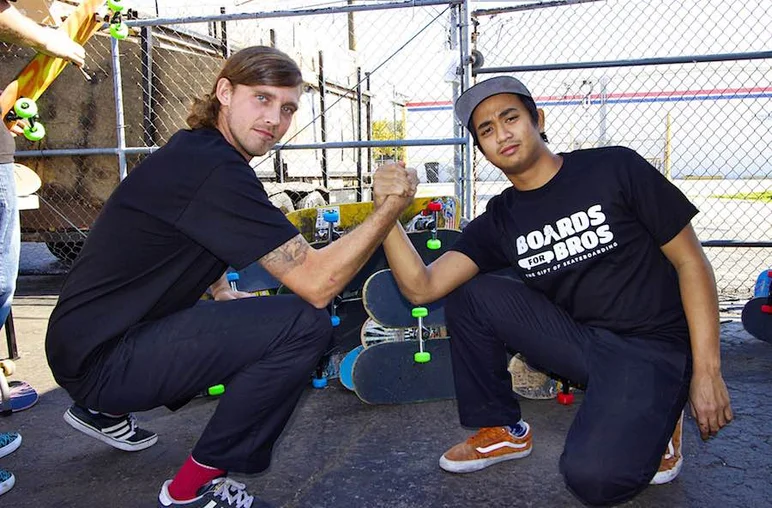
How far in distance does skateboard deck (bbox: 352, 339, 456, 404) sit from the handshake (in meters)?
1.17

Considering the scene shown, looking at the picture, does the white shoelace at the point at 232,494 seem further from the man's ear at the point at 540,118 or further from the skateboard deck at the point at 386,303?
the man's ear at the point at 540,118

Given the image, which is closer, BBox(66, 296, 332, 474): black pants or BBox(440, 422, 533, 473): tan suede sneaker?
BBox(66, 296, 332, 474): black pants

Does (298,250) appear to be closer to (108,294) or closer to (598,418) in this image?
(108,294)

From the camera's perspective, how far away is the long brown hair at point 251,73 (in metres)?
2.14

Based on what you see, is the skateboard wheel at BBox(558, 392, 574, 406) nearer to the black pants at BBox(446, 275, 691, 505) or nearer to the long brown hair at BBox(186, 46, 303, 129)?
the black pants at BBox(446, 275, 691, 505)

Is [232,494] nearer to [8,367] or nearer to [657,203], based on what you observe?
[657,203]

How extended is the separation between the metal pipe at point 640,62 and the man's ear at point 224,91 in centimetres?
243

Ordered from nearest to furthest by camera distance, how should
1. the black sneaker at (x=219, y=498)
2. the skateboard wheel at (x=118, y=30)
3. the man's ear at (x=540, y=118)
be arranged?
the black sneaker at (x=219, y=498) → the man's ear at (x=540, y=118) → the skateboard wheel at (x=118, y=30)

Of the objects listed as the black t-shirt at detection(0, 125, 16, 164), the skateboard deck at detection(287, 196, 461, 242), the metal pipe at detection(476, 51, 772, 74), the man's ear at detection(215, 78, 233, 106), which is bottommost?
the skateboard deck at detection(287, 196, 461, 242)

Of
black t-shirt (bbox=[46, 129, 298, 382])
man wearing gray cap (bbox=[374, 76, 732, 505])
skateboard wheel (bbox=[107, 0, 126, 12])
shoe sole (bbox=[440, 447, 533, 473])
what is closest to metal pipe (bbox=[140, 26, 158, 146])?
skateboard wheel (bbox=[107, 0, 126, 12])

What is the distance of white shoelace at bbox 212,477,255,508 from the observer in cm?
197

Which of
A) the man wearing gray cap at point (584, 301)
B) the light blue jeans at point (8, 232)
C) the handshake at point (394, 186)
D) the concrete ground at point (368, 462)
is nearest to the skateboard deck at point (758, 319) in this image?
the concrete ground at point (368, 462)

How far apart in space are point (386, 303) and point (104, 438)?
1.44 meters

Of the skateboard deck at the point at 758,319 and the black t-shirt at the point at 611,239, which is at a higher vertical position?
the black t-shirt at the point at 611,239
